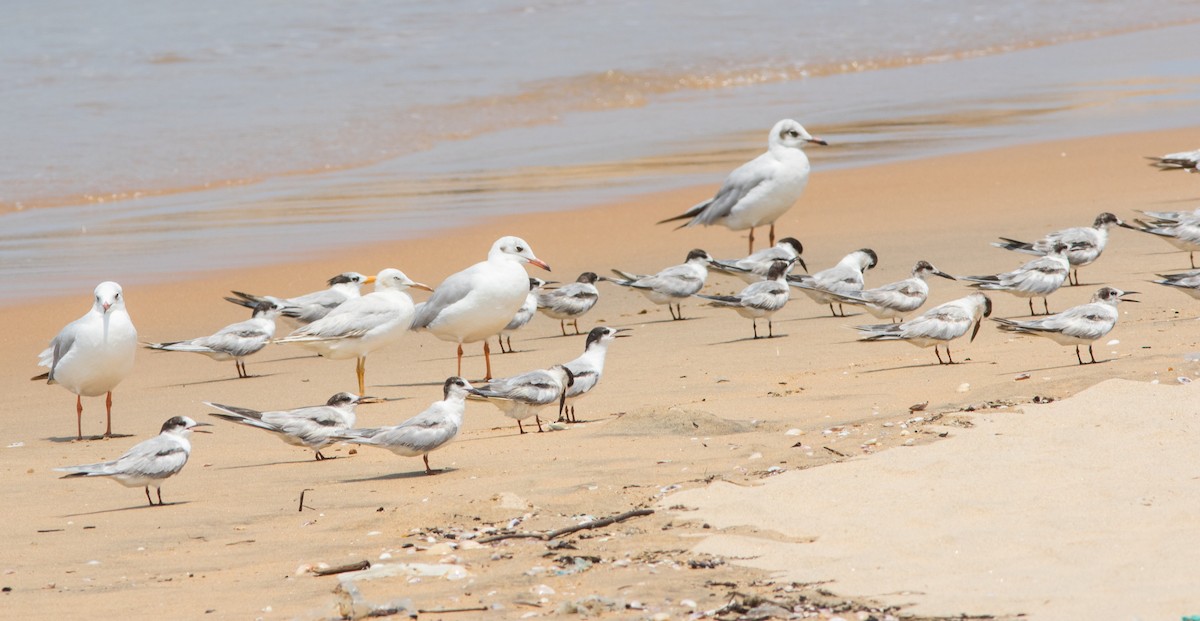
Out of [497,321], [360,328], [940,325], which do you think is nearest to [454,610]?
[940,325]

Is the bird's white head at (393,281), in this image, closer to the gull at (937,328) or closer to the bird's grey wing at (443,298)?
the bird's grey wing at (443,298)

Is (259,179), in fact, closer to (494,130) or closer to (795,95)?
(494,130)

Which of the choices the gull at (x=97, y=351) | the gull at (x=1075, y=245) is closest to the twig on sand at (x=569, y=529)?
the gull at (x=97, y=351)

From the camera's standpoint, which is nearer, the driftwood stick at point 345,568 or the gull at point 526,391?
the driftwood stick at point 345,568

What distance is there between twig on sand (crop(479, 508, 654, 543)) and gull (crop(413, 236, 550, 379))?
466cm

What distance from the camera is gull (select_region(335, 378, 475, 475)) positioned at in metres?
7.88

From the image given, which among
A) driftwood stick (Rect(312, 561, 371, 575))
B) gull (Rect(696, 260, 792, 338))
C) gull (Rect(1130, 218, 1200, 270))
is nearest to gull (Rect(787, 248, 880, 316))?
gull (Rect(696, 260, 792, 338))

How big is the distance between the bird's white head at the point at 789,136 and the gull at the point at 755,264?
7.82ft

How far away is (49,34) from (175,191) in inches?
686

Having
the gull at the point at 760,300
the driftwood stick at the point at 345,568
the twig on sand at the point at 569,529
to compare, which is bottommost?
the gull at the point at 760,300

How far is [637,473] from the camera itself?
727 centimetres

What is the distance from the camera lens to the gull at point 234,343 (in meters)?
11.5

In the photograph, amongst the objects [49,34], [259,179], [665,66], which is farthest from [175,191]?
[49,34]

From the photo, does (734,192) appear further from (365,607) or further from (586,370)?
(365,607)
